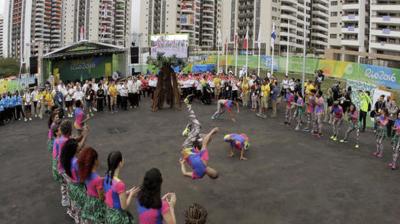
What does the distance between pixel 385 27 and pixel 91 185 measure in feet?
221

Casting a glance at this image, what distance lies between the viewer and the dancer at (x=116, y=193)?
232 inches

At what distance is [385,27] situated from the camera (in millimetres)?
65062

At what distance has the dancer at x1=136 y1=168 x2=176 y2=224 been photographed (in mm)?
5219

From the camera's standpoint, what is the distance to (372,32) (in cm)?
6519

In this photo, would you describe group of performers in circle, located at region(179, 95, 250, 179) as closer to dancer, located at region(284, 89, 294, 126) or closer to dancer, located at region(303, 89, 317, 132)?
dancer, located at region(284, 89, 294, 126)

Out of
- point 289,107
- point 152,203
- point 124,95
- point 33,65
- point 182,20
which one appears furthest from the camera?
point 182,20

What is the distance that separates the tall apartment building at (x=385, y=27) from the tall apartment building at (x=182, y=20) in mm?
53177

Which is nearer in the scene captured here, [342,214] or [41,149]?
[342,214]

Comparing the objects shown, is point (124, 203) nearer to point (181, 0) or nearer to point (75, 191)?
point (75, 191)

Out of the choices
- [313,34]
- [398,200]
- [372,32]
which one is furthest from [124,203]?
[313,34]

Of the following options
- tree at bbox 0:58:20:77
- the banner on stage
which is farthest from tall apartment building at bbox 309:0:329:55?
tree at bbox 0:58:20:77

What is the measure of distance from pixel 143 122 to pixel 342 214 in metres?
12.4

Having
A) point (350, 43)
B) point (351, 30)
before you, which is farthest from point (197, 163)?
point (351, 30)

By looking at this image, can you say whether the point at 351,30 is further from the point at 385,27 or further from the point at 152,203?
the point at 152,203
